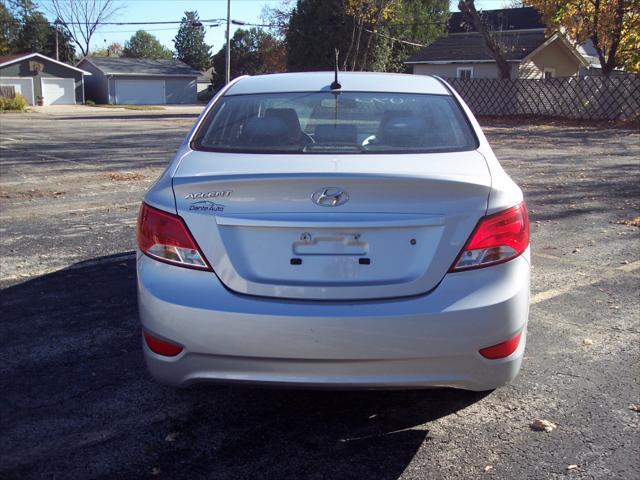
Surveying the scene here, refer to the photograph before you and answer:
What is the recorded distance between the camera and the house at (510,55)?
37.1m

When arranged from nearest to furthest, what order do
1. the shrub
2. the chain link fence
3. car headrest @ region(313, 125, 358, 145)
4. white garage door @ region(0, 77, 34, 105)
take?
1. car headrest @ region(313, 125, 358, 145)
2. the chain link fence
3. the shrub
4. white garage door @ region(0, 77, 34, 105)

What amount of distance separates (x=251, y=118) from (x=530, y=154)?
1334 centimetres

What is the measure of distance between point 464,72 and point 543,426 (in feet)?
124

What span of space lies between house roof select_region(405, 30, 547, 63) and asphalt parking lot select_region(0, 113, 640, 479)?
1290 inches

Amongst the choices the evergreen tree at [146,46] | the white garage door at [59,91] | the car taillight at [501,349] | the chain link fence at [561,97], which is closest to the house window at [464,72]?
the chain link fence at [561,97]

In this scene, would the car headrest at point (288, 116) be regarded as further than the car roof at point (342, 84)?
No

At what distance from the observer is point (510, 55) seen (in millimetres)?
36906

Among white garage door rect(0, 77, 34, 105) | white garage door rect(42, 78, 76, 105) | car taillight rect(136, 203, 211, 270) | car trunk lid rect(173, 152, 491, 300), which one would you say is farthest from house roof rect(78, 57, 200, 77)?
car trunk lid rect(173, 152, 491, 300)

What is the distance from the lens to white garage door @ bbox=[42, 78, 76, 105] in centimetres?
5759

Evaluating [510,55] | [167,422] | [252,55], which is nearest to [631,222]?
[167,422]

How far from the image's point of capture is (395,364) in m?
2.89

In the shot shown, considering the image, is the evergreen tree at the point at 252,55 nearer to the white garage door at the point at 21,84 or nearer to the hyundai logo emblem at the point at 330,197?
the white garage door at the point at 21,84

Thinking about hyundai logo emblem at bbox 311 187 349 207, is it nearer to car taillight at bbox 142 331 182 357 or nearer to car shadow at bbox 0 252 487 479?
car taillight at bbox 142 331 182 357

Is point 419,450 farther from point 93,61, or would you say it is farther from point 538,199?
point 93,61
